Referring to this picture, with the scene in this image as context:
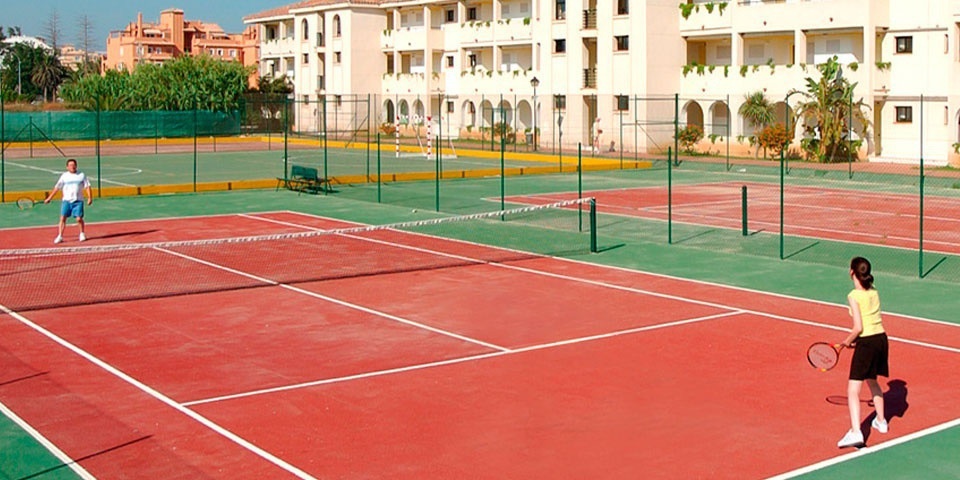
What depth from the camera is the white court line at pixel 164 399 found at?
1158 cm

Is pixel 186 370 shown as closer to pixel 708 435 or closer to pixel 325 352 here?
pixel 325 352

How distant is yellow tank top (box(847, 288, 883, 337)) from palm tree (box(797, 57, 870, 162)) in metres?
44.1

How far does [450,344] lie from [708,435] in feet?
17.7

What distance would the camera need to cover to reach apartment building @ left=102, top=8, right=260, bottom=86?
156 metres

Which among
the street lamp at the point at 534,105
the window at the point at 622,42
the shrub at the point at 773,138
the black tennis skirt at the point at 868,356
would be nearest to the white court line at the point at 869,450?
the black tennis skirt at the point at 868,356

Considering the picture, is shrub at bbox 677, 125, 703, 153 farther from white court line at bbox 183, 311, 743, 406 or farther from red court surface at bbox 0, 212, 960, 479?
white court line at bbox 183, 311, 743, 406

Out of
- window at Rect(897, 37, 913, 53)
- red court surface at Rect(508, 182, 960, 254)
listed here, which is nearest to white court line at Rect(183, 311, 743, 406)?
red court surface at Rect(508, 182, 960, 254)

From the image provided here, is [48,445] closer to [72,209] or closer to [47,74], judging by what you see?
[72,209]

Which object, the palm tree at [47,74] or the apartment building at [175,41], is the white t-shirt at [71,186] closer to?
the apartment building at [175,41]

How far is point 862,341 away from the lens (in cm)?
1182

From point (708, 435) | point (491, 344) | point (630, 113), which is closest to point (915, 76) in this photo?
point (630, 113)

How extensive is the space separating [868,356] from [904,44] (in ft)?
157

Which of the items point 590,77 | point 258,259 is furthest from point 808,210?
point 590,77

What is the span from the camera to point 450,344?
17078mm
